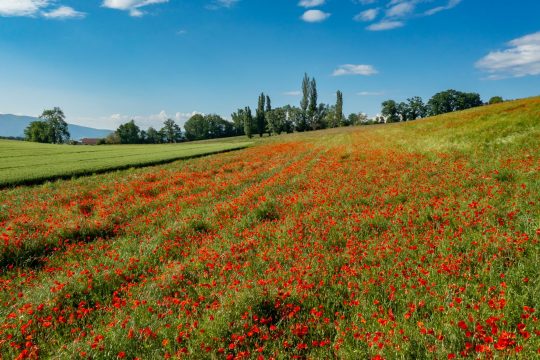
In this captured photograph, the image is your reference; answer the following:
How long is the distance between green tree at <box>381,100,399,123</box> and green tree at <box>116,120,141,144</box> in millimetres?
116869

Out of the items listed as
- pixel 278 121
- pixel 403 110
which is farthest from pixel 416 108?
pixel 278 121

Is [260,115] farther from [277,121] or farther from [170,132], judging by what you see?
[170,132]

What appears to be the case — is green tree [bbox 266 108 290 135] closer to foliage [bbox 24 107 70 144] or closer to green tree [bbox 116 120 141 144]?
green tree [bbox 116 120 141 144]

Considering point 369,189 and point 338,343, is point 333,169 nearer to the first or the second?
point 369,189

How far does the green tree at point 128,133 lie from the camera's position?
13350cm

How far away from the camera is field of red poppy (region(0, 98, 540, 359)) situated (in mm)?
3914

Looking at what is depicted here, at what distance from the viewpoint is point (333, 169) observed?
53.8ft

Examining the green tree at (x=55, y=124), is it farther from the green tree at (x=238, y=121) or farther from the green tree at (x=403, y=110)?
the green tree at (x=403, y=110)

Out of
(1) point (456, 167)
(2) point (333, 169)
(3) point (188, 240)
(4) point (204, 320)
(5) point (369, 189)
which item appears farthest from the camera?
(2) point (333, 169)

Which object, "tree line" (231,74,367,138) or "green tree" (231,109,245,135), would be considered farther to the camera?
"green tree" (231,109,245,135)

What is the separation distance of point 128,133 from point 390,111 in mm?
122092

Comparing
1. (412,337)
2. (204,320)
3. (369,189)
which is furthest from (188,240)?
(369,189)

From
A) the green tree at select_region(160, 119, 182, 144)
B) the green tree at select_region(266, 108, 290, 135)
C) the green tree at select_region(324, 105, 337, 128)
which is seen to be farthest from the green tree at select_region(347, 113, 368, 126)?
the green tree at select_region(160, 119, 182, 144)

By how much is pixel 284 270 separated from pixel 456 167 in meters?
10.5
